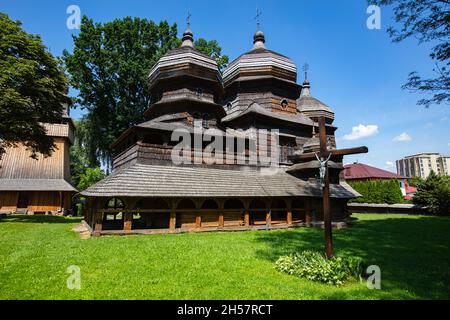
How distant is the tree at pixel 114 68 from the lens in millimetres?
28016

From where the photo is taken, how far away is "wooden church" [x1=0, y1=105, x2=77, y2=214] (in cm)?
2516

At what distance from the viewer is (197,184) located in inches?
586

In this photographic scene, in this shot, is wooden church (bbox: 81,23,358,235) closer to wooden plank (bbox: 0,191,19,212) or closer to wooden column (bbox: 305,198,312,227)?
wooden column (bbox: 305,198,312,227)

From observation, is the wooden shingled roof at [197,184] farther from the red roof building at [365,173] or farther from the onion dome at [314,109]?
the red roof building at [365,173]

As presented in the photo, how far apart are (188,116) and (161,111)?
2432 millimetres

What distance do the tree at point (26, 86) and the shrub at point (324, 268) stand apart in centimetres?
1797

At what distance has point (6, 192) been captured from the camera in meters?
25.2

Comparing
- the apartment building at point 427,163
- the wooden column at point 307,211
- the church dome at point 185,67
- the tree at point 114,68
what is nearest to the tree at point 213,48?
the tree at point 114,68

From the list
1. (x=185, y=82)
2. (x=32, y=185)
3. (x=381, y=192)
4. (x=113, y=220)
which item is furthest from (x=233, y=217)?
(x=381, y=192)

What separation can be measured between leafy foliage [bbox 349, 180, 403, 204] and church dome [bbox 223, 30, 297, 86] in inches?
775

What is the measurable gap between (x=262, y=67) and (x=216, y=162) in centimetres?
1022

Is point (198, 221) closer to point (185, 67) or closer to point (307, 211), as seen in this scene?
point (307, 211)

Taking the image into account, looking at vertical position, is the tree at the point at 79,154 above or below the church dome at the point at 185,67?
below

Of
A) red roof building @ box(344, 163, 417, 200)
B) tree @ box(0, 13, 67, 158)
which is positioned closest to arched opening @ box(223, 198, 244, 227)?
tree @ box(0, 13, 67, 158)
